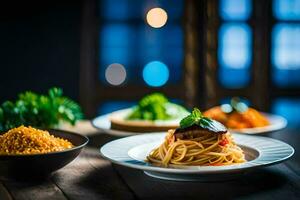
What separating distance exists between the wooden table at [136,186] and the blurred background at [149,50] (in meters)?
3.69

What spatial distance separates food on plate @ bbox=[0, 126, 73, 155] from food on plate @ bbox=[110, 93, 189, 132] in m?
0.67

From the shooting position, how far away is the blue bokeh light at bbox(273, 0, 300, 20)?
5.49 m

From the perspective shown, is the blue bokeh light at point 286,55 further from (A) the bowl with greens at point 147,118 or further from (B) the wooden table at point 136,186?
(B) the wooden table at point 136,186

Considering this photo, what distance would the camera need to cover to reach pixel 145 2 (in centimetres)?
550

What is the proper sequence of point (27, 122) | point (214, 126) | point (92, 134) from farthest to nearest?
point (92, 134) → point (27, 122) → point (214, 126)

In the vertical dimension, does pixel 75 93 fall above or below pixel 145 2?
below

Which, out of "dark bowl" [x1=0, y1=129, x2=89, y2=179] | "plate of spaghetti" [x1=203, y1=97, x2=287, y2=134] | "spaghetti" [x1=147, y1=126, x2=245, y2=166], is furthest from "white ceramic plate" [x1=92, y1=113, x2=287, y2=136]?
"dark bowl" [x1=0, y1=129, x2=89, y2=179]

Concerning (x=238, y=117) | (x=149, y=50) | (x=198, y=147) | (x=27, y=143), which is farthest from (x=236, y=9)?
(x=27, y=143)

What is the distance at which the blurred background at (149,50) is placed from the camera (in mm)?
5469

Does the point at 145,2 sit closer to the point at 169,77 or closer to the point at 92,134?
the point at 169,77

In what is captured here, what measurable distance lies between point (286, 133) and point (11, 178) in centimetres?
145

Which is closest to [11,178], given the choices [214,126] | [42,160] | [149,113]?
[42,160]

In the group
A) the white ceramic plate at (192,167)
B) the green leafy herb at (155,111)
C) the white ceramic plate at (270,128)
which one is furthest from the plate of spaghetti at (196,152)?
the green leafy herb at (155,111)

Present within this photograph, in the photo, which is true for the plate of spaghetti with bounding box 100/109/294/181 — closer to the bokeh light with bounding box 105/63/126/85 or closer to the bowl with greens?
the bowl with greens
